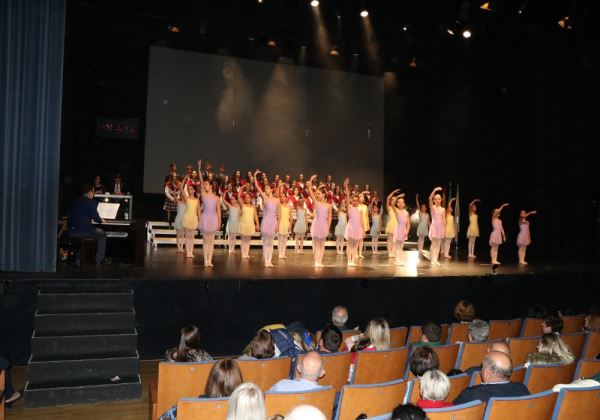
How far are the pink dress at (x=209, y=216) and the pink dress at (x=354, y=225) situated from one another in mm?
2640

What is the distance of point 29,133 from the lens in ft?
22.5

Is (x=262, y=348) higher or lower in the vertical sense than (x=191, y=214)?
lower

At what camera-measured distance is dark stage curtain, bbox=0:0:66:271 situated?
677cm

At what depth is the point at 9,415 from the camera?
4742 millimetres

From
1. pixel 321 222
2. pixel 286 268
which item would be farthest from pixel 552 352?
pixel 321 222

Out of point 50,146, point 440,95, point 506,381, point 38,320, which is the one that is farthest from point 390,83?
point 506,381

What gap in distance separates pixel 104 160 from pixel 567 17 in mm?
11700

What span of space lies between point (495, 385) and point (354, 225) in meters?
7.23

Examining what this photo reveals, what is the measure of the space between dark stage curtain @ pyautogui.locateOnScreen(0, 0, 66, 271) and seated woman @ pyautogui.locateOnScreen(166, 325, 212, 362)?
148 inches

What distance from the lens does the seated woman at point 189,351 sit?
3.94 m

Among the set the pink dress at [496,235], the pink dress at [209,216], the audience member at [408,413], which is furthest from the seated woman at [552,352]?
the pink dress at [496,235]

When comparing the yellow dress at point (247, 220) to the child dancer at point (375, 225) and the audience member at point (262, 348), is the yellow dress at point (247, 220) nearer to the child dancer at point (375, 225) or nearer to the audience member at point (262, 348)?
the child dancer at point (375, 225)

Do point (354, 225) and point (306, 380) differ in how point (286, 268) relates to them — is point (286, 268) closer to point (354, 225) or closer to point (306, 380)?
point (354, 225)

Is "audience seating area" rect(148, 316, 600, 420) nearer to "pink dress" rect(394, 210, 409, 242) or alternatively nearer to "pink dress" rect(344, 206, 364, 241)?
"pink dress" rect(344, 206, 364, 241)
